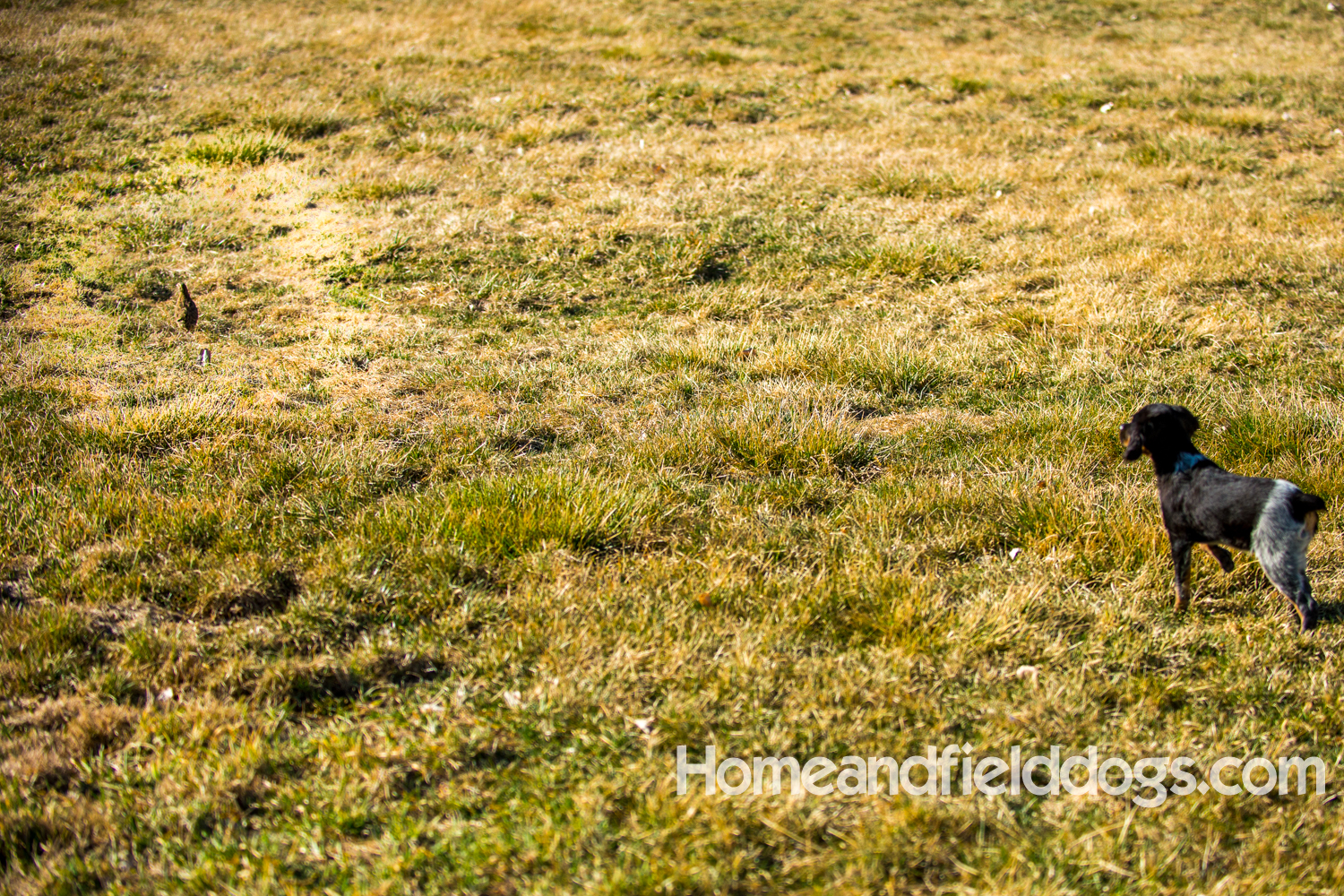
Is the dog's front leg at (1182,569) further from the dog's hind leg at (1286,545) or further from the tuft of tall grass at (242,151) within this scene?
the tuft of tall grass at (242,151)

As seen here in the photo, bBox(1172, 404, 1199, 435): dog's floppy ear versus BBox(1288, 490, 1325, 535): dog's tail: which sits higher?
BBox(1172, 404, 1199, 435): dog's floppy ear

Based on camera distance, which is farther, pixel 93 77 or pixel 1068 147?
pixel 93 77

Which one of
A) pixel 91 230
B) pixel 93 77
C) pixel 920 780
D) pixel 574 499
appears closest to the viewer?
pixel 920 780

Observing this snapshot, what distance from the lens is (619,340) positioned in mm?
6469

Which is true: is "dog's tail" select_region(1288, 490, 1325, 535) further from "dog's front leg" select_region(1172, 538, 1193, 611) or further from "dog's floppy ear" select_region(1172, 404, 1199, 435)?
"dog's floppy ear" select_region(1172, 404, 1199, 435)

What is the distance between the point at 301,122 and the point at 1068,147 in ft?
28.5

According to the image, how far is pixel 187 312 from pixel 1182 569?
6.49m

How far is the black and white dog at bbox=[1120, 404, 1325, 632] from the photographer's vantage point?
10.7 ft

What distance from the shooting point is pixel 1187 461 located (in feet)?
12.1

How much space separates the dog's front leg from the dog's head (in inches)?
14.9

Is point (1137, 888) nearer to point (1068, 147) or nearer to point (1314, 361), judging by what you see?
point (1314, 361)

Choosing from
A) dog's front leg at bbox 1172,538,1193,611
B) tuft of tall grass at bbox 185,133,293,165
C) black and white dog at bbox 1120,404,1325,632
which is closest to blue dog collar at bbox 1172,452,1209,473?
black and white dog at bbox 1120,404,1325,632

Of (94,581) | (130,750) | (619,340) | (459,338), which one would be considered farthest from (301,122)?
(130,750)

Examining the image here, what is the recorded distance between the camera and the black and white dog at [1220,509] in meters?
3.25
